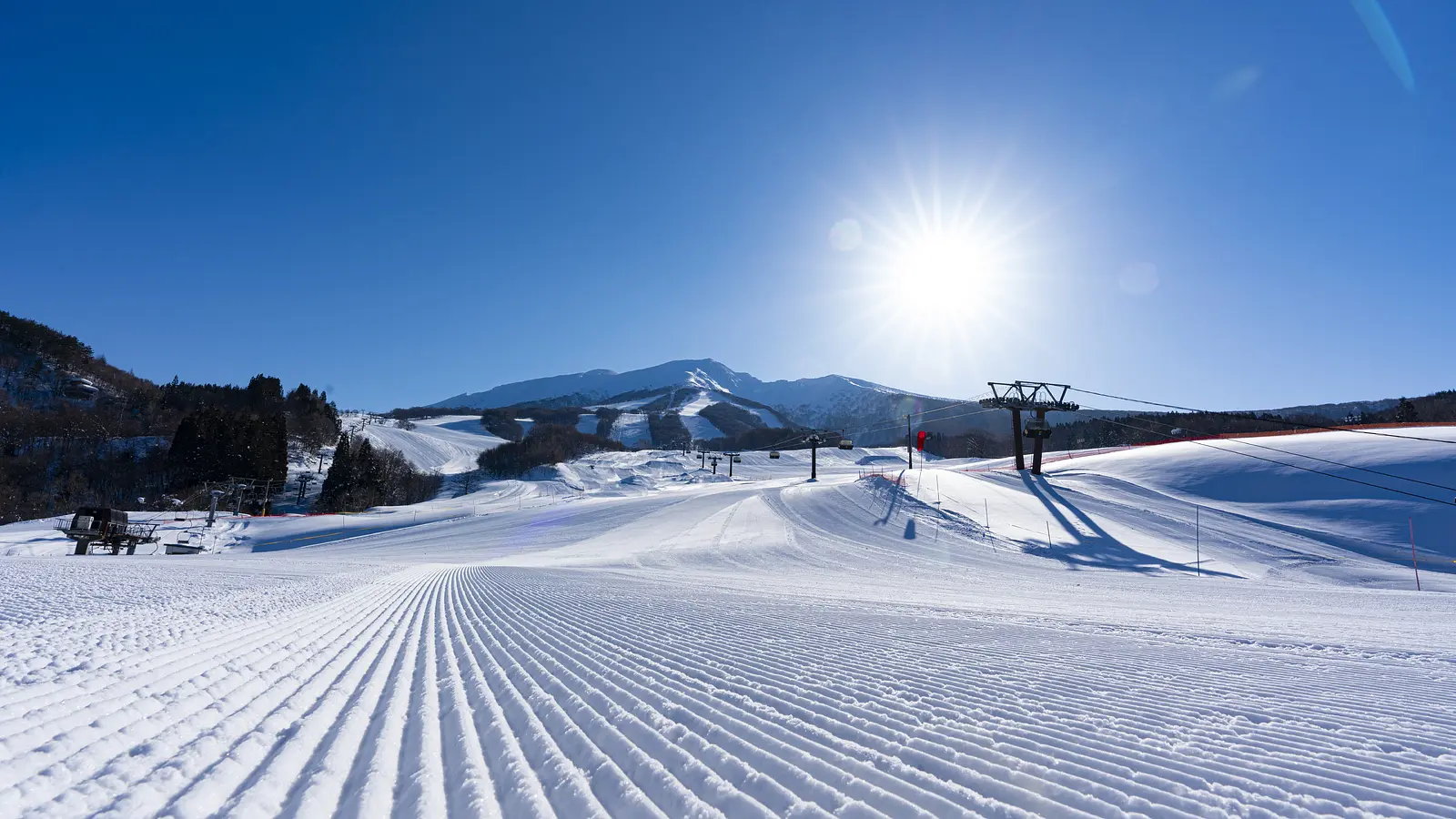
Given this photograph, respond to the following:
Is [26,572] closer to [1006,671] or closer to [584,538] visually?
[584,538]

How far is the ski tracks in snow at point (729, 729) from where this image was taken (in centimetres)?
347

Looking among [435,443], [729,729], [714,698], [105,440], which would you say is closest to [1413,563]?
[714,698]

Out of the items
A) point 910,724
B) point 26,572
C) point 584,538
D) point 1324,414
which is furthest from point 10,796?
point 1324,414

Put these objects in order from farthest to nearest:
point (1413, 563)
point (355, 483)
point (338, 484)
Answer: point (355, 483), point (338, 484), point (1413, 563)

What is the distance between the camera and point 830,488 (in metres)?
42.3

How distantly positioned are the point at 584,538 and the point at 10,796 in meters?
33.4

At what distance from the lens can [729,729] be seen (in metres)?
4.75

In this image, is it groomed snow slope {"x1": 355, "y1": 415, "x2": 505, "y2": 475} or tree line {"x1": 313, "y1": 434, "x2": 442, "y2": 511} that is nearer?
tree line {"x1": 313, "y1": 434, "x2": 442, "y2": 511}

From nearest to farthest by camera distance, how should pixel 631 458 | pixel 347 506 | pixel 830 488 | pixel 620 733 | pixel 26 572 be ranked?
pixel 620 733
pixel 26 572
pixel 830 488
pixel 347 506
pixel 631 458

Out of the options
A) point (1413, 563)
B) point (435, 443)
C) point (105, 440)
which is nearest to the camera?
point (1413, 563)

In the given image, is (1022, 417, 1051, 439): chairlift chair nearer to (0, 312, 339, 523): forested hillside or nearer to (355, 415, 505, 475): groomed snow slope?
(0, 312, 339, 523): forested hillside

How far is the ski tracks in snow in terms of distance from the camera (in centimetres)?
347

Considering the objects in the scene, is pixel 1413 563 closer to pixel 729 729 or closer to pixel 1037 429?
pixel 1037 429

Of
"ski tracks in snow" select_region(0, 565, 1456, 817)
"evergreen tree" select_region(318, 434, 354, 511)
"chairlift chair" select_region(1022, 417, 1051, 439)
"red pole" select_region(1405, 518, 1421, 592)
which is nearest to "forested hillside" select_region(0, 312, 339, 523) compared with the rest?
"evergreen tree" select_region(318, 434, 354, 511)
